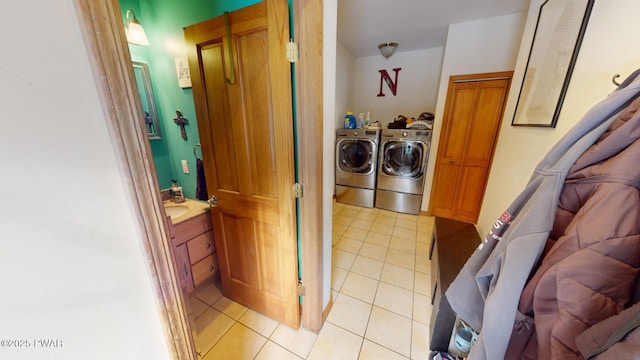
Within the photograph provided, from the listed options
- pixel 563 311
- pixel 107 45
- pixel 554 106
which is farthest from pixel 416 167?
pixel 107 45

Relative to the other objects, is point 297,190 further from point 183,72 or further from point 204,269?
point 183,72

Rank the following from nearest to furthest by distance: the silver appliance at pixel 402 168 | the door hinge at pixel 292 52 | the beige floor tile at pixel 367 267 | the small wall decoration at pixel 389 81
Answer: the door hinge at pixel 292 52 < the beige floor tile at pixel 367 267 < the silver appliance at pixel 402 168 < the small wall decoration at pixel 389 81

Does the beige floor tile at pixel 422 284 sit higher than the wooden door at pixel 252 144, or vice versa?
the wooden door at pixel 252 144

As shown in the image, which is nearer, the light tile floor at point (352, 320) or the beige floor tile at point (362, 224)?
the light tile floor at point (352, 320)

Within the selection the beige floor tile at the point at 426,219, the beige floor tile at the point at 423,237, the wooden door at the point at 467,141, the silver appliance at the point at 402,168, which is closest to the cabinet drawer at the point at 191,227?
the beige floor tile at the point at 423,237

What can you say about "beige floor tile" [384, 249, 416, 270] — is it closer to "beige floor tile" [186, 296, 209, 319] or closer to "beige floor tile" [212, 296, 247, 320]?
"beige floor tile" [212, 296, 247, 320]

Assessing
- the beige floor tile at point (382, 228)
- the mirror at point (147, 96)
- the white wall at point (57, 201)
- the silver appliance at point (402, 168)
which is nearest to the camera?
the white wall at point (57, 201)

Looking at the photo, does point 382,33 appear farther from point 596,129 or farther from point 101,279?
point 101,279

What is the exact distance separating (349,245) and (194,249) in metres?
1.63

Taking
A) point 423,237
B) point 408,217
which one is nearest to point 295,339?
point 423,237

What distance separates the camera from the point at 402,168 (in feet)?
10.1

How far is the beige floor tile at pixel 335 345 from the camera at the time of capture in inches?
51.2

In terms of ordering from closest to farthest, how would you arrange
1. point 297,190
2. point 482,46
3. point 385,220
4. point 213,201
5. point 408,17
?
point 297,190
point 213,201
point 408,17
point 482,46
point 385,220

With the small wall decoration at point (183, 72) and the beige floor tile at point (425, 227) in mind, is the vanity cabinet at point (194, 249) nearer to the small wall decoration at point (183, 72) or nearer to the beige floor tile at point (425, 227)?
the small wall decoration at point (183, 72)
